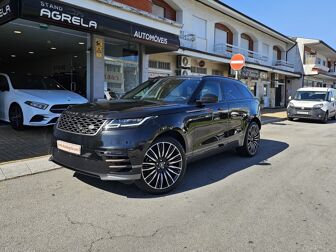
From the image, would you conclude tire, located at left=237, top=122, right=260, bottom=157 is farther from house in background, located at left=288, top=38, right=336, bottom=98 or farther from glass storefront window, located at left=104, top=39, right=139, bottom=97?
house in background, located at left=288, top=38, right=336, bottom=98

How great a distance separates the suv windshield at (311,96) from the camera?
16.4 metres

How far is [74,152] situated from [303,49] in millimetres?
33301

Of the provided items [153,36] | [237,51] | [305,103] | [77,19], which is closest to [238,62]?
[153,36]

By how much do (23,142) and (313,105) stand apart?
13425 millimetres

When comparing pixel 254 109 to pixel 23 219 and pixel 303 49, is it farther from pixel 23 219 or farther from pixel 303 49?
pixel 303 49

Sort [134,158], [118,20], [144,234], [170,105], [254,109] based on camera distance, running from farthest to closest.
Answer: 1. [118,20]
2. [254,109]
3. [170,105]
4. [134,158]
5. [144,234]

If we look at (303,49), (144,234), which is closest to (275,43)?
(303,49)

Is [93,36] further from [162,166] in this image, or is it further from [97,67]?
[162,166]

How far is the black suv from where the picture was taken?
161 inches

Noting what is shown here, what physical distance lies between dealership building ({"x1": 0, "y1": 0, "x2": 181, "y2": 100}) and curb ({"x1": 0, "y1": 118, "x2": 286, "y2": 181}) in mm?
3316

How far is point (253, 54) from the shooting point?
25047mm

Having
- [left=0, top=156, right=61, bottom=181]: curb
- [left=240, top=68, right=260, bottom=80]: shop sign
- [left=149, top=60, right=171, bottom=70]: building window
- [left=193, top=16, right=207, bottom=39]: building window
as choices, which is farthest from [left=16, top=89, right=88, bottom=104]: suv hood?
[left=240, top=68, right=260, bottom=80]: shop sign

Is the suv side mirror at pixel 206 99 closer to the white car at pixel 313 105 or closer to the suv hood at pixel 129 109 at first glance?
the suv hood at pixel 129 109

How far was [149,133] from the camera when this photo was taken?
168 inches
